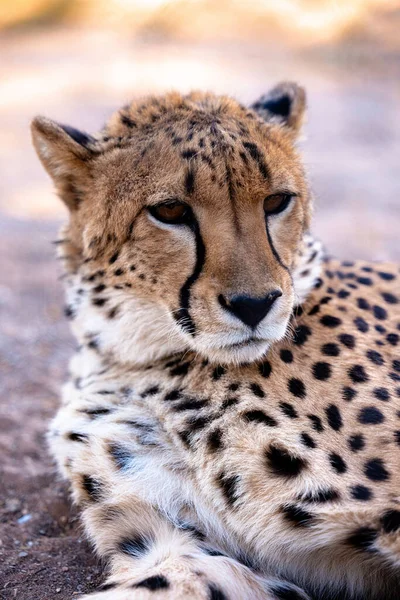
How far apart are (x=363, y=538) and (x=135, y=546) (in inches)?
22.2

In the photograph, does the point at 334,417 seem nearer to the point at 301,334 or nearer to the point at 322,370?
the point at 322,370

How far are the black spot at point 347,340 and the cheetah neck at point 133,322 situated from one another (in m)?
0.15

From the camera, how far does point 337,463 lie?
1830mm

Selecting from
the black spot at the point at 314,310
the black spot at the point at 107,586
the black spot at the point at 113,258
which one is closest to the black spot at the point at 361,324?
the black spot at the point at 314,310

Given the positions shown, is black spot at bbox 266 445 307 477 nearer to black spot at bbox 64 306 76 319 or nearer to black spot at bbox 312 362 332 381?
black spot at bbox 312 362 332 381

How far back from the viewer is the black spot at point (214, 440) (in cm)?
191

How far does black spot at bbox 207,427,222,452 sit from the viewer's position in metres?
1.91

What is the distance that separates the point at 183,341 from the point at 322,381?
362 mm

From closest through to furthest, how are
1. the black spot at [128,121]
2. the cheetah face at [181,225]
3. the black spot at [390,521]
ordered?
the black spot at [390,521]
the cheetah face at [181,225]
the black spot at [128,121]

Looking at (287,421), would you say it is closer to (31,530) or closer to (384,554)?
(384,554)

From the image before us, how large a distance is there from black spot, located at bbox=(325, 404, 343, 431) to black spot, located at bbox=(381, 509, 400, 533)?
0.23m

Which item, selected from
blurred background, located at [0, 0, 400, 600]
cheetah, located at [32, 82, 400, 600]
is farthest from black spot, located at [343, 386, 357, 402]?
blurred background, located at [0, 0, 400, 600]

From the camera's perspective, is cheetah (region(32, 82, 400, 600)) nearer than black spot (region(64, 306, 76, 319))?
Yes

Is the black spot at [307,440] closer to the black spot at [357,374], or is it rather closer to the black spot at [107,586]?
the black spot at [357,374]
